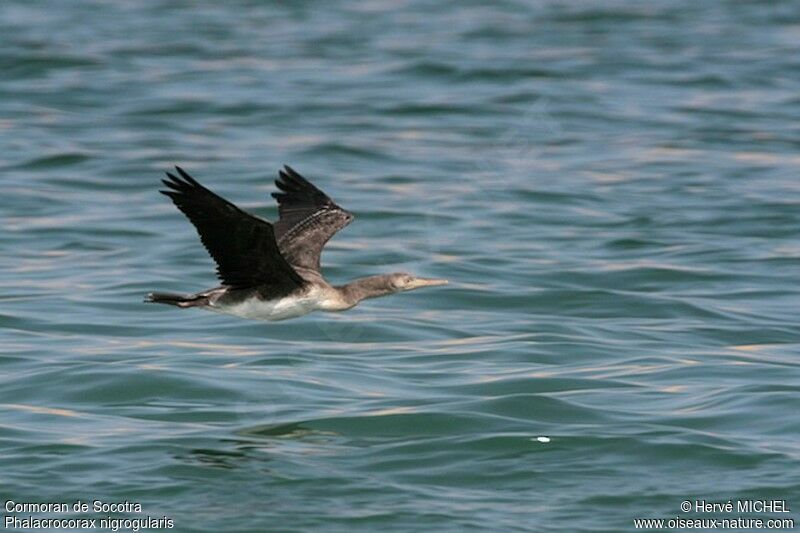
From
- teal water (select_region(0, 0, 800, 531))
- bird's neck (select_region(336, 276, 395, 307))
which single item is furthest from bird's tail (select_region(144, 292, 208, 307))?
bird's neck (select_region(336, 276, 395, 307))

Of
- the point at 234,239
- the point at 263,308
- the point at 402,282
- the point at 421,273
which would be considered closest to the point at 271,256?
the point at 234,239

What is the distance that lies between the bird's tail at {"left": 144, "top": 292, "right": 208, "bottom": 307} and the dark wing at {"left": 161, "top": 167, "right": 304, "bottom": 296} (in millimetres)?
195

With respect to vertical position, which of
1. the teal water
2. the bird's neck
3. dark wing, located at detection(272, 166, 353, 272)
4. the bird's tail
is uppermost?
dark wing, located at detection(272, 166, 353, 272)

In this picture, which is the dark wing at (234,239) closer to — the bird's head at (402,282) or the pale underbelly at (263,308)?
the pale underbelly at (263,308)

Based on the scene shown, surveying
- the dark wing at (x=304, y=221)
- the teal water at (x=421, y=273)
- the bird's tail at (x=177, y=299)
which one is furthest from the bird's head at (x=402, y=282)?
the bird's tail at (x=177, y=299)

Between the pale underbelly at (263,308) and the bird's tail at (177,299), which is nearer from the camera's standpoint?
the bird's tail at (177,299)

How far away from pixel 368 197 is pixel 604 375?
6.85 metres

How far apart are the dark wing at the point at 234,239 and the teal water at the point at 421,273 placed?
0.97 meters

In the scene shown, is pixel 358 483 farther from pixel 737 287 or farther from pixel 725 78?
pixel 725 78

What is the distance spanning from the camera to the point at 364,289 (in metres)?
11.4

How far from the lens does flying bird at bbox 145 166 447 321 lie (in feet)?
32.2

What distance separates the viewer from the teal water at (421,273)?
10.1 metres

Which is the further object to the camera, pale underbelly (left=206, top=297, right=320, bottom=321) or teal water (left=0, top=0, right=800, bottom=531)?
pale underbelly (left=206, top=297, right=320, bottom=321)

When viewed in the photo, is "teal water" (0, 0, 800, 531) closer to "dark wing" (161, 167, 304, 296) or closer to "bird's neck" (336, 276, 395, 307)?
"bird's neck" (336, 276, 395, 307)
